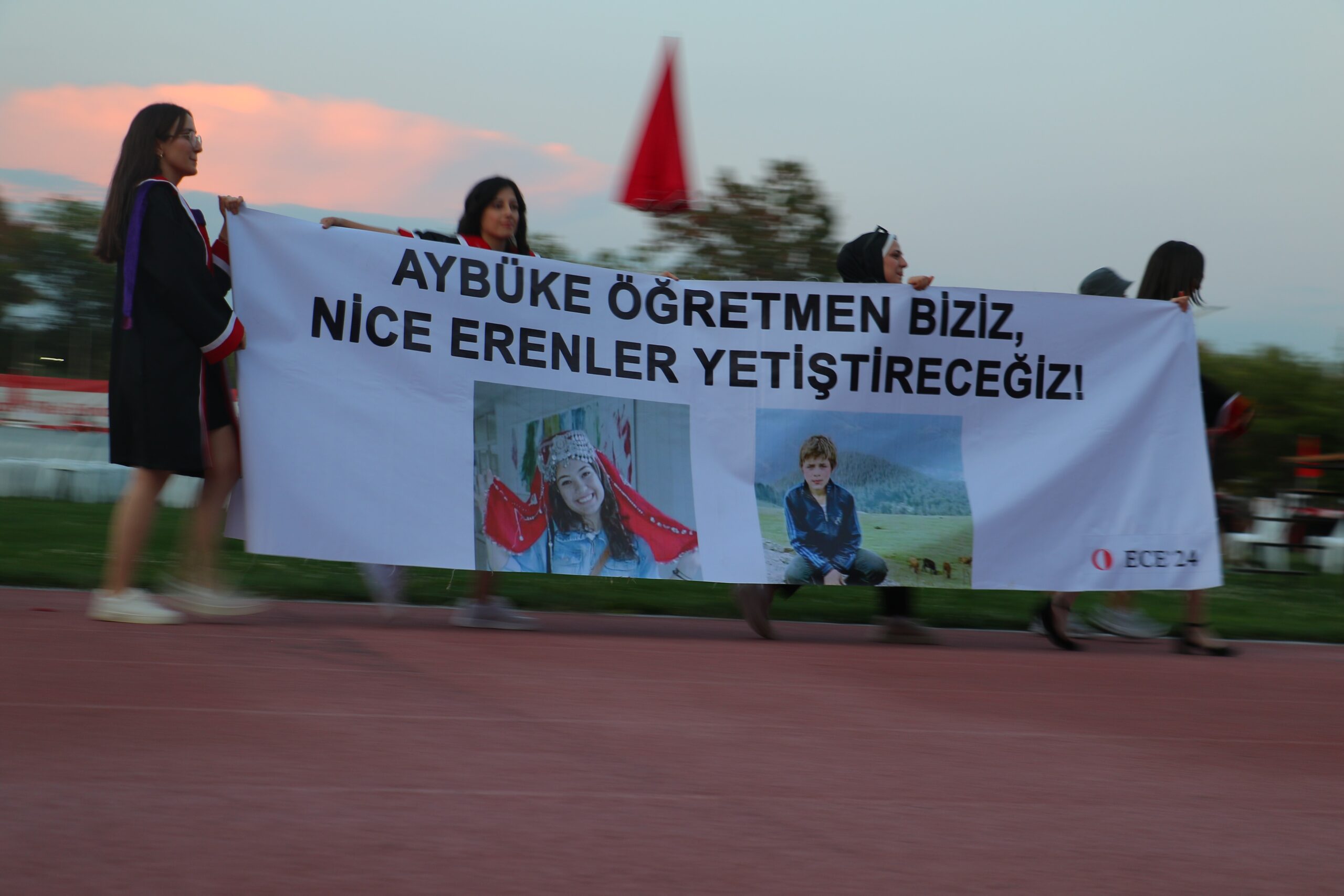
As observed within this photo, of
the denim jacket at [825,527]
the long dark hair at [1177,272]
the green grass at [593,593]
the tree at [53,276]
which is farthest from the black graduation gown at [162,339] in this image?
the tree at [53,276]

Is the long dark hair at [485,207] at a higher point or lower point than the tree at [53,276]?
lower

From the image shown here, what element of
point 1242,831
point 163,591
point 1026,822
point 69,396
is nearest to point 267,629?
point 163,591

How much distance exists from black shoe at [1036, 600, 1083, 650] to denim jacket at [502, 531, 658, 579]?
79.4 inches

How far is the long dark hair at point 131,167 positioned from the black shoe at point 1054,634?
4.53 metres

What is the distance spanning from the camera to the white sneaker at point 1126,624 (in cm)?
711

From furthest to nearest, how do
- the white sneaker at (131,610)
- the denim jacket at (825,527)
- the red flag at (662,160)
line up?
→ 1. the red flag at (662,160)
2. the denim jacket at (825,527)
3. the white sneaker at (131,610)

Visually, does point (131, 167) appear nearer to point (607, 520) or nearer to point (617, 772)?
point (607, 520)

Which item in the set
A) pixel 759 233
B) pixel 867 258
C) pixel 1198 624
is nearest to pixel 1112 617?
pixel 1198 624

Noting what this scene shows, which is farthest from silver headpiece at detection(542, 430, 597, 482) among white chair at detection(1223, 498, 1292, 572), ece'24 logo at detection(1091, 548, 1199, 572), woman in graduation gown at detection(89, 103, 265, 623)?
white chair at detection(1223, 498, 1292, 572)

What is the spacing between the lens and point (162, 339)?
516 centimetres

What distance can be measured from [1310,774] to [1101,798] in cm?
90

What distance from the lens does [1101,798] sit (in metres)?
3.17

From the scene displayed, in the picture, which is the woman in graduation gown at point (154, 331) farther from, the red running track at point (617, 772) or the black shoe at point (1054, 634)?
the black shoe at point (1054, 634)

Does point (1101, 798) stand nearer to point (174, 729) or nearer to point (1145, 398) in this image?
point (174, 729)
